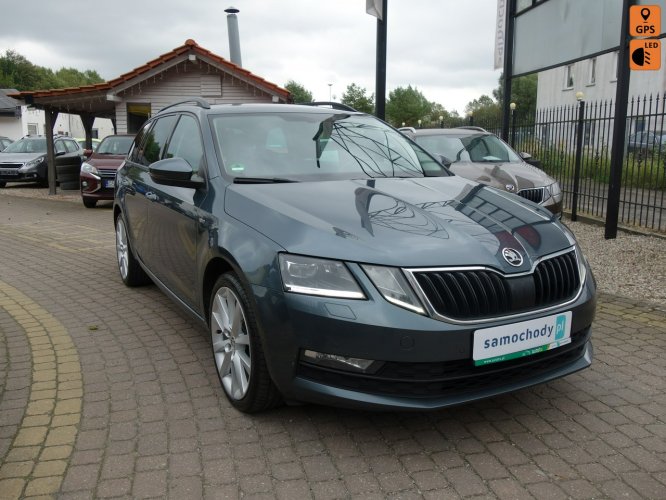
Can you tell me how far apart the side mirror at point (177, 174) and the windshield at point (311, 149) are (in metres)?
0.22

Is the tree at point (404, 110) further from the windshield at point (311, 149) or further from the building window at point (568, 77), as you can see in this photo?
the windshield at point (311, 149)

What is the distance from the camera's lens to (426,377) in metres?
2.66

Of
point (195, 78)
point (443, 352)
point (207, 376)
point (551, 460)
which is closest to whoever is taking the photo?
point (443, 352)

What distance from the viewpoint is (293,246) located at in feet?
9.24

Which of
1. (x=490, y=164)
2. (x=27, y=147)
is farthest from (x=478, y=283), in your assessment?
(x=27, y=147)

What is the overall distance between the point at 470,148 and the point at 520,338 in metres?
7.04

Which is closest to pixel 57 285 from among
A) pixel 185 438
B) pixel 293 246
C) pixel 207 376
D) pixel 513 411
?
pixel 207 376

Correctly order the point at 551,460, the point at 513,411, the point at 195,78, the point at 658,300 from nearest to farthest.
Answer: the point at 551,460 < the point at 513,411 < the point at 658,300 < the point at 195,78

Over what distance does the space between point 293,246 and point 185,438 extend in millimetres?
1123

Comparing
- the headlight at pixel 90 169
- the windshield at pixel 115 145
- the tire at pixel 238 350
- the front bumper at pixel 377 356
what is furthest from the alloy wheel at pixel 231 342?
the windshield at pixel 115 145

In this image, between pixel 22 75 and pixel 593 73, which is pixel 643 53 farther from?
pixel 22 75

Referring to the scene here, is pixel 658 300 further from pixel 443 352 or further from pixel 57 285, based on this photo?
pixel 57 285

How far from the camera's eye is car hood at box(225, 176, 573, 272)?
9.00ft

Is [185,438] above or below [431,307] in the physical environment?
below
